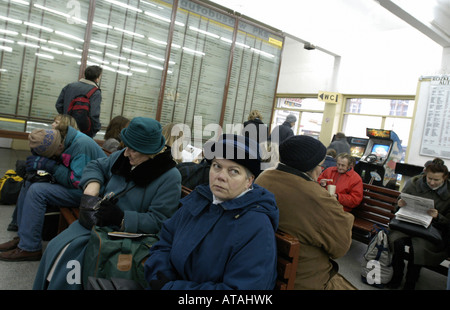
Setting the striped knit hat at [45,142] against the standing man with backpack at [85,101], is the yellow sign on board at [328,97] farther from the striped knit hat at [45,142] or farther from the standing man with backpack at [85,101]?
the striped knit hat at [45,142]

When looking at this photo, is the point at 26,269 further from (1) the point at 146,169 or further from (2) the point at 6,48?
(2) the point at 6,48

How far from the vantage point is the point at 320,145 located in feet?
6.42

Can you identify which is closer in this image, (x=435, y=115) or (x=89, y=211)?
(x=89, y=211)

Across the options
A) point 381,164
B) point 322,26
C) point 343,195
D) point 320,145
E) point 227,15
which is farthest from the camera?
point 322,26

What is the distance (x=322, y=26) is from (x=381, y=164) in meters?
4.48

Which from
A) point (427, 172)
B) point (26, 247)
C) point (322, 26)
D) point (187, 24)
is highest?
point (322, 26)

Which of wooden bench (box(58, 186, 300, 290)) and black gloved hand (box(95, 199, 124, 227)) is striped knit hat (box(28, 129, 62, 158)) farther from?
wooden bench (box(58, 186, 300, 290))

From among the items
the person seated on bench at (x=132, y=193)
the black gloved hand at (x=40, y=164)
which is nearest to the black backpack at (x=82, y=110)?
the black gloved hand at (x=40, y=164)

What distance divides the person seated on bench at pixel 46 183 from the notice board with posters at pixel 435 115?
7.19m

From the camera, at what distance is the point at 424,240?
3.22 metres

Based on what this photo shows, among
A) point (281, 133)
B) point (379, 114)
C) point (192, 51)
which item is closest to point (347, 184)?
point (281, 133)

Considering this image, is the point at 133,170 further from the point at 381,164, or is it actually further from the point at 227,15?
the point at 381,164

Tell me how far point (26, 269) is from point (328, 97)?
9.51 m

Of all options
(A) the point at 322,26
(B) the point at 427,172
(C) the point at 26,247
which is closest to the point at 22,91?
(C) the point at 26,247
